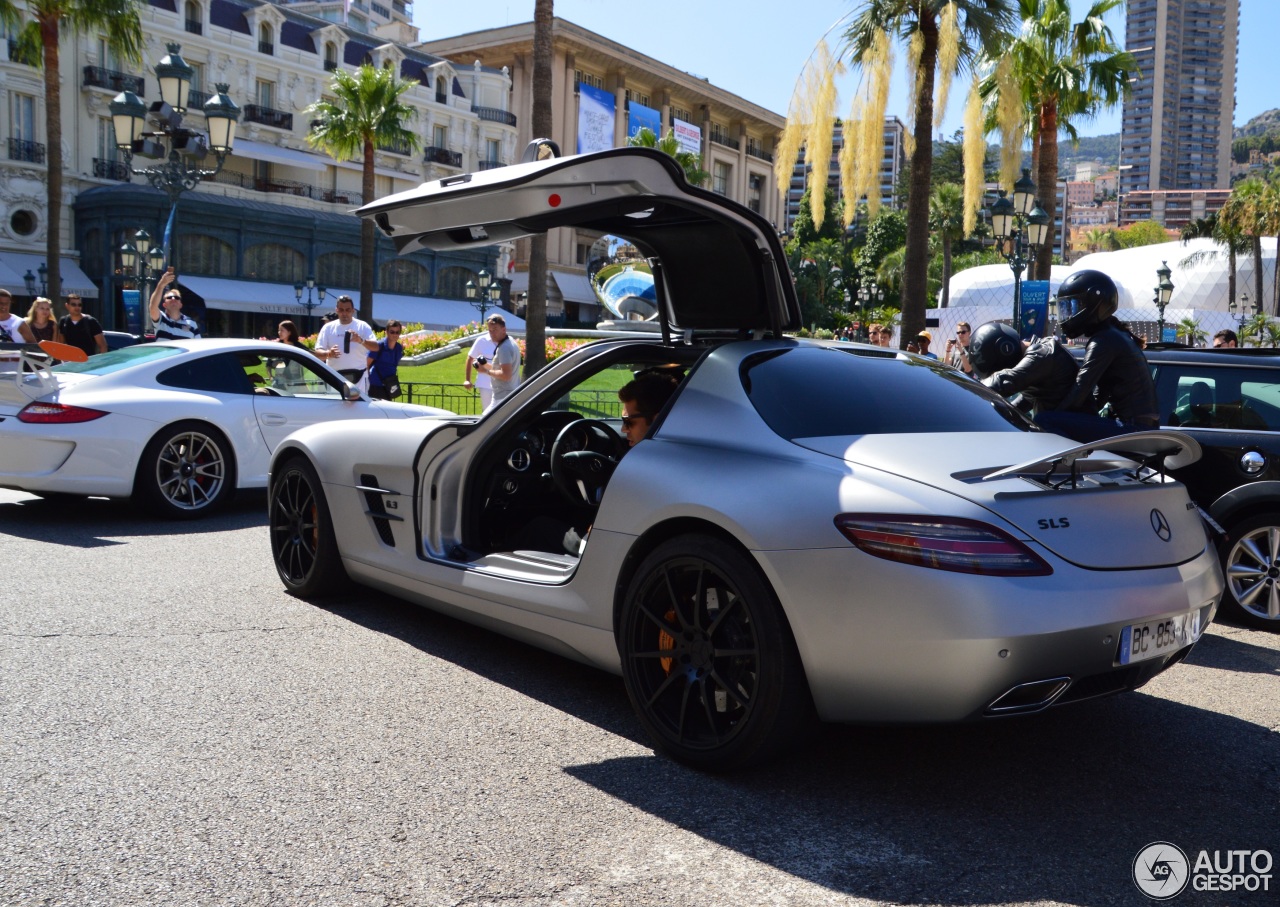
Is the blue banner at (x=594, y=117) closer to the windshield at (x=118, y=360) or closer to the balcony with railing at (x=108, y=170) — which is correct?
the balcony with railing at (x=108, y=170)

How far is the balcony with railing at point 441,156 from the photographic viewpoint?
63375 mm

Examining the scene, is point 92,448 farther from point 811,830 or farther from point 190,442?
point 811,830

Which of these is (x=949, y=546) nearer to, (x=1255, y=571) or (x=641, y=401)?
(x=641, y=401)

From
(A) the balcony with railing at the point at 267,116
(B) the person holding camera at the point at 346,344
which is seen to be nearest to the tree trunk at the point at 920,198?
(B) the person holding camera at the point at 346,344

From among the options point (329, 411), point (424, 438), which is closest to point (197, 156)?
point (329, 411)

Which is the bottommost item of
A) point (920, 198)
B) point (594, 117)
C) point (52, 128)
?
point (920, 198)

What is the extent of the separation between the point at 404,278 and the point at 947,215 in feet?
114

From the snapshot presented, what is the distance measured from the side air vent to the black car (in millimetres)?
4121

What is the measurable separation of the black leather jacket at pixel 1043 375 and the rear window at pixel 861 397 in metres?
1.88

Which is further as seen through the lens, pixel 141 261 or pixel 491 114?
pixel 491 114

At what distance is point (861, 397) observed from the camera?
157 inches

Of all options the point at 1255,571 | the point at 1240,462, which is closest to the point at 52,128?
the point at 1240,462

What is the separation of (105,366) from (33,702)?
17.3ft

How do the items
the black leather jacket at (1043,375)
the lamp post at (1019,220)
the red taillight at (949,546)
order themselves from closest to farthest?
the red taillight at (949,546) < the black leather jacket at (1043,375) < the lamp post at (1019,220)
